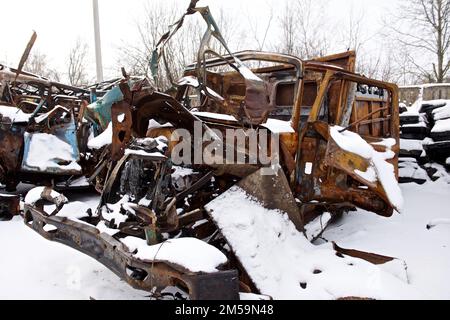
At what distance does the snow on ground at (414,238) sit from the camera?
308 centimetres

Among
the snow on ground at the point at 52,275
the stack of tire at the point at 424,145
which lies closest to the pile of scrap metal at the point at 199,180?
the snow on ground at the point at 52,275

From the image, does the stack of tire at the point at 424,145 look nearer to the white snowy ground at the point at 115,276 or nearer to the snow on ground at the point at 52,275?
the white snowy ground at the point at 115,276

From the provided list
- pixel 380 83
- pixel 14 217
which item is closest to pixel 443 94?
pixel 380 83

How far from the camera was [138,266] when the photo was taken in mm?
2268

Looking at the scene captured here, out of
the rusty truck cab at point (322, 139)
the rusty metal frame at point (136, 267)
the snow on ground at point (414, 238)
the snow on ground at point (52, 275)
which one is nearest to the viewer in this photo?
the rusty metal frame at point (136, 267)

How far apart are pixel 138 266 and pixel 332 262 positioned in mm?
1518

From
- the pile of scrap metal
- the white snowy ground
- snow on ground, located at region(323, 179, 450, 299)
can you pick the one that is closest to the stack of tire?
snow on ground, located at region(323, 179, 450, 299)

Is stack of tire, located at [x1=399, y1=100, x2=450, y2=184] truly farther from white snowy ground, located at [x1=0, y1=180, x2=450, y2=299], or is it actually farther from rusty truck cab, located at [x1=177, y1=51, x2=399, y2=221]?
rusty truck cab, located at [x1=177, y1=51, x2=399, y2=221]

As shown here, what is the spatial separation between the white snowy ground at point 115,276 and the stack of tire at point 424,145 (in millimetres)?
A: 1360

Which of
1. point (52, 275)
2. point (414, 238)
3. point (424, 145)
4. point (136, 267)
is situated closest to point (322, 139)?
point (414, 238)

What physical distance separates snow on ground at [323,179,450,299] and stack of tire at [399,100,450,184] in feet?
3.12

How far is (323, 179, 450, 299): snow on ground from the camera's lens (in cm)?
308
